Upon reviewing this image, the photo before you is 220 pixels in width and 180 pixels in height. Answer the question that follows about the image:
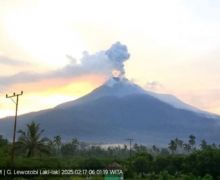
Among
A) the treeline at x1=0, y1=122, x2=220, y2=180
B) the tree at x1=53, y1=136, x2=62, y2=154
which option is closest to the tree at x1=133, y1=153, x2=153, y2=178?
the treeline at x1=0, y1=122, x2=220, y2=180

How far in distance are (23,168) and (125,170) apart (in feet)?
81.7

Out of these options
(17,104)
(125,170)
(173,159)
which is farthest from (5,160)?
(173,159)

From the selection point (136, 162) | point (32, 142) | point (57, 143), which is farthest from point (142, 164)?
point (57, 143)

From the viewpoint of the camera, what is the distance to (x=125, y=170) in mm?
70500

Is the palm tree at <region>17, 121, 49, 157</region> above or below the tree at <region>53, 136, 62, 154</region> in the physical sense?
below

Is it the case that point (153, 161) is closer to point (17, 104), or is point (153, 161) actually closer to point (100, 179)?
point (100, 179)

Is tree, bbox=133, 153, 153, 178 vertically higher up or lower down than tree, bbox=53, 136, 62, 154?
lower down

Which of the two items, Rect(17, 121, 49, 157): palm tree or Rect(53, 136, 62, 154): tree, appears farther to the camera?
Rect(53, 136, 62, 154): tree

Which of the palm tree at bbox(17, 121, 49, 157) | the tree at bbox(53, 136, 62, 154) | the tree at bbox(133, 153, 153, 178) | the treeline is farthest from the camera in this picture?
the tree at bbox(53, 136, 62, 154)

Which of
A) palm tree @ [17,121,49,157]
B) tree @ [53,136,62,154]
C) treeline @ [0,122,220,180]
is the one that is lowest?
treeline @ [0,122,220,180]

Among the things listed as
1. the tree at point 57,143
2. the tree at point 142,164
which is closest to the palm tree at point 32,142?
the tree at point 142,164

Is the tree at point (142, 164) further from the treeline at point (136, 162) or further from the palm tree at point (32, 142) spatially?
the palm tree at point (32, 142)

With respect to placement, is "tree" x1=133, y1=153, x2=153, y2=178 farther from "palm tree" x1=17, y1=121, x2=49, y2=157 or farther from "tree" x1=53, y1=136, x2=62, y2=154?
"tree" x1=53, y1=136, x2=62, y2=154

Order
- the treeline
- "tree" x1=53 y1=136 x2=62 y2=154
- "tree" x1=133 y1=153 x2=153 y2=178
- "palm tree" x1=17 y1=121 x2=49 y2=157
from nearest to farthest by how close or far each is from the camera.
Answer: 1. the treeline
2. "palm tree" x1=17 y1=121 x2=49 y2=157
3. "tree" x1=133 y1=153 x2=153 y2=178
4. "tree" x1=53 y1=136 x2=62 y2=154
